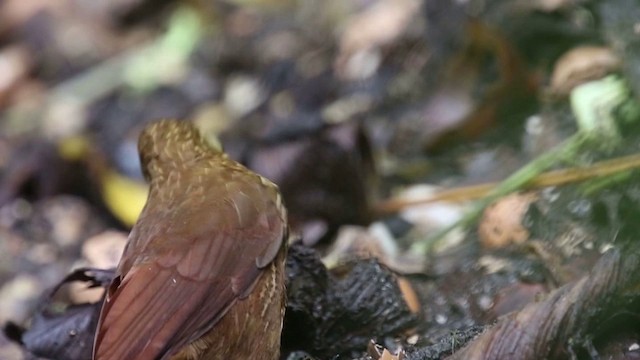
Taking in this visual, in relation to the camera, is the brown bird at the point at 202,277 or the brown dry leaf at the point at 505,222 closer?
the brown bird at the point at 202,277

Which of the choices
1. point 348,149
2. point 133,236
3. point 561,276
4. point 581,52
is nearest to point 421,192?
point 348,149

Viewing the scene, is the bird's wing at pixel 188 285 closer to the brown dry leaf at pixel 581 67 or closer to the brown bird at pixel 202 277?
the brown bird at pixel 202 277

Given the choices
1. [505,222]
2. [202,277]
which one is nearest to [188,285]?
[202,277]

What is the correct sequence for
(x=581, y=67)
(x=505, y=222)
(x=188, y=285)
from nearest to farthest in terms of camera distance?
(x=188, y=285), (x=505, y=222), (x=581, y=67)

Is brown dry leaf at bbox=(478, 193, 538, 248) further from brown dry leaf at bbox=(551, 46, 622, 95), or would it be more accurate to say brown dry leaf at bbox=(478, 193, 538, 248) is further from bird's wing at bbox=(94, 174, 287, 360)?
bird's wing at bbox=(94, 174, 287, 360)

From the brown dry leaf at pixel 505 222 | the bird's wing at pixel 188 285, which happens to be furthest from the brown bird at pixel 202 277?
the brown dry leaf at pixel 505 222

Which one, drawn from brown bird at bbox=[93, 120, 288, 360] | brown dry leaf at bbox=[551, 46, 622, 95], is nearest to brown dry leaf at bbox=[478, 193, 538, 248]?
brown dry leaf at bbox=[551, 46, 622, 95]

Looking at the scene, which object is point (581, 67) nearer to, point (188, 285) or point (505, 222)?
point (505, 222)

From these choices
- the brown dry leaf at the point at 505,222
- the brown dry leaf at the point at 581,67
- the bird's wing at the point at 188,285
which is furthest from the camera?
the brown dry leaf at the point at 581,67
